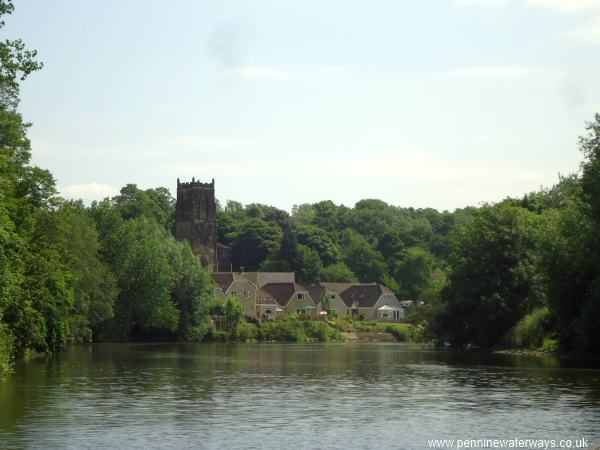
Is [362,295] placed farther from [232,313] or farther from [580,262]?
[580,262]

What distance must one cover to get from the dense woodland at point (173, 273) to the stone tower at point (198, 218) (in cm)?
5803

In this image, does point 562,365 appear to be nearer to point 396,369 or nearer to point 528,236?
point 396,369

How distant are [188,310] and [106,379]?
69.1 meters

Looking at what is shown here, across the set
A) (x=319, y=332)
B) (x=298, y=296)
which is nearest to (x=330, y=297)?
(x=298, y=296)

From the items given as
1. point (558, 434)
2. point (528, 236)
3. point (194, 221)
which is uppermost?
point (194, 221)

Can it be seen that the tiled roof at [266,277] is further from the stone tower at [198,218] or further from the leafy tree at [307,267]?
the stone tower at [198,218]

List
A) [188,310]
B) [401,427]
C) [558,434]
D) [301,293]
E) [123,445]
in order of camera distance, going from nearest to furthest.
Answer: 1. [123,445]
2. [558,434]
3. [401,427]
4. [188,310]
5. [301,293]

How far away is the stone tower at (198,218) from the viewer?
19275cm

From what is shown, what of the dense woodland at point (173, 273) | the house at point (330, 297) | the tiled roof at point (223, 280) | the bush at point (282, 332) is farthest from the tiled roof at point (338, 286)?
the dense woodland at point (173, 273)

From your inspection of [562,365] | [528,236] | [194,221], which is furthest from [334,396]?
[194,221]

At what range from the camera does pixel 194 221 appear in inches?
7608

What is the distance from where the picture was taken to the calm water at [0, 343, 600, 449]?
29.6m

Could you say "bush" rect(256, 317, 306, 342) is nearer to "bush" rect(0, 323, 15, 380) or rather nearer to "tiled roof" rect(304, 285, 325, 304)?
"tiled roof" rect(304, 285, 325, 304)

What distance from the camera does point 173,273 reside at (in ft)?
392
